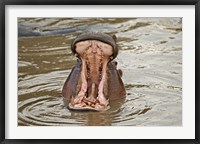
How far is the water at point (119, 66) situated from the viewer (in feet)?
11.5

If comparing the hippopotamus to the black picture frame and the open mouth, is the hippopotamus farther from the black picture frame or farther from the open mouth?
the black picture frame

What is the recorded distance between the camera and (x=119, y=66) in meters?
3.52

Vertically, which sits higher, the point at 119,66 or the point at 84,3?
the point at 84,3

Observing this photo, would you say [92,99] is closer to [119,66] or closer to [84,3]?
[119,66]

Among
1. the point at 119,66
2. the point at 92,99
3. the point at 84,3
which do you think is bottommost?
the point at 92,99

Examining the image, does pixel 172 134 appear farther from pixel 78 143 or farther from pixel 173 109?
pixel 78 143

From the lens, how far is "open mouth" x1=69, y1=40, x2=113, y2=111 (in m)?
3.49

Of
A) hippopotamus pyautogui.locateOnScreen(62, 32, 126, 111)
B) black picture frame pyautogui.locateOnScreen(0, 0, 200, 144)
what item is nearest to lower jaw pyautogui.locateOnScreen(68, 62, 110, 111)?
hippopotamus pyautogui.locateOnScreen(62, 32, 126, 111)

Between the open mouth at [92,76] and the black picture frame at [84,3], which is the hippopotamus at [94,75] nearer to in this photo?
the open mouth at [92,76]

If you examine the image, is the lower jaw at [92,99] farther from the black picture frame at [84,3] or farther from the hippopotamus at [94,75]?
the black picture frame at [84,3]

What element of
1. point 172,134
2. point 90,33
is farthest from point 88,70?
point 172,134

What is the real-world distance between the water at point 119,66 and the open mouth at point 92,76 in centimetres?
3

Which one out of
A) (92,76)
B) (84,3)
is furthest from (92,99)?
(84,3)

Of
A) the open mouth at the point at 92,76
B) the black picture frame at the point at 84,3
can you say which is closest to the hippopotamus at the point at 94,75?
the open mouth at the point at 92,76
